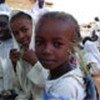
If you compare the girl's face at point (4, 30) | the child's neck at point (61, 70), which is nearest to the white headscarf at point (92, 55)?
the girl's face at point (4, 30)

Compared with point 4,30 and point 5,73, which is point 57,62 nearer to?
point 5,73

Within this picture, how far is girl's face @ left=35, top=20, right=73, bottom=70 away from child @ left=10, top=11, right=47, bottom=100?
31 centimetres

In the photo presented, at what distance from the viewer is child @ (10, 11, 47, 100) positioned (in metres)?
1.92

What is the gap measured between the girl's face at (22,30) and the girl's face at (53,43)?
571 millimetres

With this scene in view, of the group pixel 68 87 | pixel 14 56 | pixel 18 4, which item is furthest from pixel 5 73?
pixel 18 4

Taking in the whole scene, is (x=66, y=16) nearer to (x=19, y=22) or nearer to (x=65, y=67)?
(x=65, y=67)

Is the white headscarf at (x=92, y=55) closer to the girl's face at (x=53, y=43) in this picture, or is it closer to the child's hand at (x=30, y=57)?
the child's hand at (x=30, y=57)

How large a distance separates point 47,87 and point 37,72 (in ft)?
1.08

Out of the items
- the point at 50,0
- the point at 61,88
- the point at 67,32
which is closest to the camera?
the point at 61,88

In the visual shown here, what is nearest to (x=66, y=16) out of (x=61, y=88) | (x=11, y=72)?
(x=61, y=88)

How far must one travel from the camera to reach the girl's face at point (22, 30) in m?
2.17

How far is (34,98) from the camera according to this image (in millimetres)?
1947

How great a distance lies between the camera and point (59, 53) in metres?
1.56

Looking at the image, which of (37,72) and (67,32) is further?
(37,72)
